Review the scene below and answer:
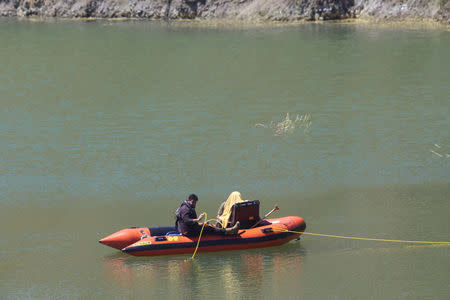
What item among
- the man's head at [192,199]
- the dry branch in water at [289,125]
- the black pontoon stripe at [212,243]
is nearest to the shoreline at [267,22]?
the dry branch in water at [289,125]

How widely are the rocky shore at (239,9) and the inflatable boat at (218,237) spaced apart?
29216 mm

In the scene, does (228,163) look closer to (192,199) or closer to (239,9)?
(192,199)

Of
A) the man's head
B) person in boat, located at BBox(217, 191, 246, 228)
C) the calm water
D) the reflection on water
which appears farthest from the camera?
person in boat, located at BBox(217, 191, 246, 228)

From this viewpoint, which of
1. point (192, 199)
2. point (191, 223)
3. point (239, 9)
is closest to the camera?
point (192, 199)

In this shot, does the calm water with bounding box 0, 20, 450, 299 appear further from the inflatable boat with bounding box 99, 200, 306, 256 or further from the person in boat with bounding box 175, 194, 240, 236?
the person in boat with bounding box 175, 194, 240, 236

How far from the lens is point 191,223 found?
12.2 m

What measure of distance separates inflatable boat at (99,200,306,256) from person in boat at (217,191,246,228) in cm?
12

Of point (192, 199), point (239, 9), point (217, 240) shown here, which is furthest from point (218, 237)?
point (239, 9)

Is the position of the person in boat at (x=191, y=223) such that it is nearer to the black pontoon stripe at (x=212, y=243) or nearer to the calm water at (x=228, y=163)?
the black pontoon stripe at (x=212, y=243)

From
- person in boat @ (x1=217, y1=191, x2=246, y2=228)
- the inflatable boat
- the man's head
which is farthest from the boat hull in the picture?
the man's head

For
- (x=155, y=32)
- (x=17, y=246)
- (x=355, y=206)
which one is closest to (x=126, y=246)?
(x=17, y=246)

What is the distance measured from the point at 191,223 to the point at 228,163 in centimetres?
512

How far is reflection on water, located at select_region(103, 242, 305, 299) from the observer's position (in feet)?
36.5

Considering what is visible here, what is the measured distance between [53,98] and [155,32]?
16.9 meters
